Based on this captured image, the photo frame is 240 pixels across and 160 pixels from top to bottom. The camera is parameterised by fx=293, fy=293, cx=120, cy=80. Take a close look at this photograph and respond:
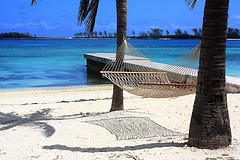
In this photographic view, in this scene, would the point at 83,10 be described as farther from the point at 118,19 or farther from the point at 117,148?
the point at 117,148

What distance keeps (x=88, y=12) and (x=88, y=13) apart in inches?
0.9

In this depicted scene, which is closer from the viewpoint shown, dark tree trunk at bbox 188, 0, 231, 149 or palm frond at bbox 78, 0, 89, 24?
dark tree trunk at bbox 188, 0, 231, 149

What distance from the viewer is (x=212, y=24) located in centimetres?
232

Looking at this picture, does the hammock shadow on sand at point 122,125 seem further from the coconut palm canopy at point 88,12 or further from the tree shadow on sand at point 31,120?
the coconut palm canopy at point 88,12

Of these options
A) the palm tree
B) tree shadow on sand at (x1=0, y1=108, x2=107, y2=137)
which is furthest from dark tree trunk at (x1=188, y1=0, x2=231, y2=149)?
the palm tree

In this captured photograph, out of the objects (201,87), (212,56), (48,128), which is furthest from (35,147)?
(212,56)

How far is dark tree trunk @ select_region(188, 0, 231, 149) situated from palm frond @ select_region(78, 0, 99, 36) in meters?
2.45

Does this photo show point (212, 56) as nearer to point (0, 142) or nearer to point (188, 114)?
point (188, 114)

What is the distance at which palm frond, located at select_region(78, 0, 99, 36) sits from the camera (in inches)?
175

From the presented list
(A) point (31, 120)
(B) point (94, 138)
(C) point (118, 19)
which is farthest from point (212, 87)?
(A) point (31, 120)

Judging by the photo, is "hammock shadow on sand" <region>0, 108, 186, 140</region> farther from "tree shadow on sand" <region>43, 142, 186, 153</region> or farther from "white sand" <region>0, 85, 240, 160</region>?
"tree shadow on sand" <region>43, 142, 186, 153</region>

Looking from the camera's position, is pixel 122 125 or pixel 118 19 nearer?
pixel 122 125

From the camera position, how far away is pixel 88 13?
4527 mm

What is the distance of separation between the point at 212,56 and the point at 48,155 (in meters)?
1.59
